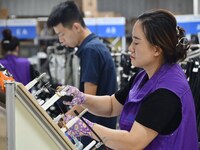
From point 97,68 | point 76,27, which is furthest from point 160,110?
point 76,27

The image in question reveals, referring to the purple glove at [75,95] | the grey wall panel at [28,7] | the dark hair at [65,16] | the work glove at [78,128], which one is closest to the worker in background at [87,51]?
the dark hair at [65,16]

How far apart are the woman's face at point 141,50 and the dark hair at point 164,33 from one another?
22 mm

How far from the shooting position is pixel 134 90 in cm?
180

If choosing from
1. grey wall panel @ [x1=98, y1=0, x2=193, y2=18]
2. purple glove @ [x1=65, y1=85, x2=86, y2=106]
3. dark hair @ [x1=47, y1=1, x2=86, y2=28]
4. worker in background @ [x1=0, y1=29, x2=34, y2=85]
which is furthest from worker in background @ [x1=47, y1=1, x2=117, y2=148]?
grey wall panel @ [x1=98, y1=0, x2=193, y2=18]

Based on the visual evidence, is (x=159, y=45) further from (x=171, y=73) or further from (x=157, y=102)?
(x=157, y=102)

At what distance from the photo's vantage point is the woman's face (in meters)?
1.63

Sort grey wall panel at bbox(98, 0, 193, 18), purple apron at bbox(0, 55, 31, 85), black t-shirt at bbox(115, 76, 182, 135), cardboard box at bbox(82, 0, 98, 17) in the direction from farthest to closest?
grey wall panel at bbox(98, 0, 193, 18), cardboard box at bbox(82, 0, 98, 17), purple apron at bbox(0, 55, 31, 85), black t-shirt at bbox(115, 76, 182, 135)

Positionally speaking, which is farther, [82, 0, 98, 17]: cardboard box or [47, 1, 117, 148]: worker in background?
[82, 0, 98, 17]: cardboard box

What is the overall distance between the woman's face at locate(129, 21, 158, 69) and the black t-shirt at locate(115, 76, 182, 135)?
155 mm

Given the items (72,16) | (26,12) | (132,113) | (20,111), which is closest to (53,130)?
(20,111)

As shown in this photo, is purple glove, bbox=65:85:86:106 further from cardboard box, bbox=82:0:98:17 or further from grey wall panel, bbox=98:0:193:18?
grey wall panel, bbox=98:0:193:18

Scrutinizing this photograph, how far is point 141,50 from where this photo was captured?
164 centimetres

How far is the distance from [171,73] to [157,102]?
160mm

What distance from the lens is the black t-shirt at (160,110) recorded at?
5.02 ft
